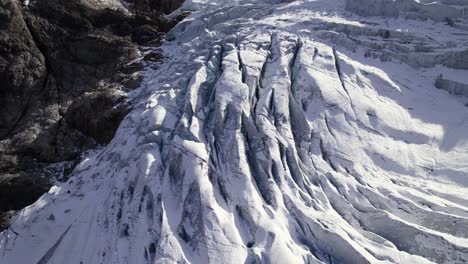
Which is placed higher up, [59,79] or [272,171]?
[59,79]

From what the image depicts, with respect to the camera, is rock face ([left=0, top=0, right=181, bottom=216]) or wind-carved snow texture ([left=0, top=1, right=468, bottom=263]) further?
rock face ([left=0, top=0, right=181, bottom=216])

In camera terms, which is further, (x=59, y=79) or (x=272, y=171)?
(x=59, y=79)

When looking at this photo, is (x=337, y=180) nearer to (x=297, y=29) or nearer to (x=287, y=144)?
(x=287, y=144)

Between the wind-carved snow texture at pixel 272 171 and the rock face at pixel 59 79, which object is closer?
the wind-carved snow texture at pixel 272 171
